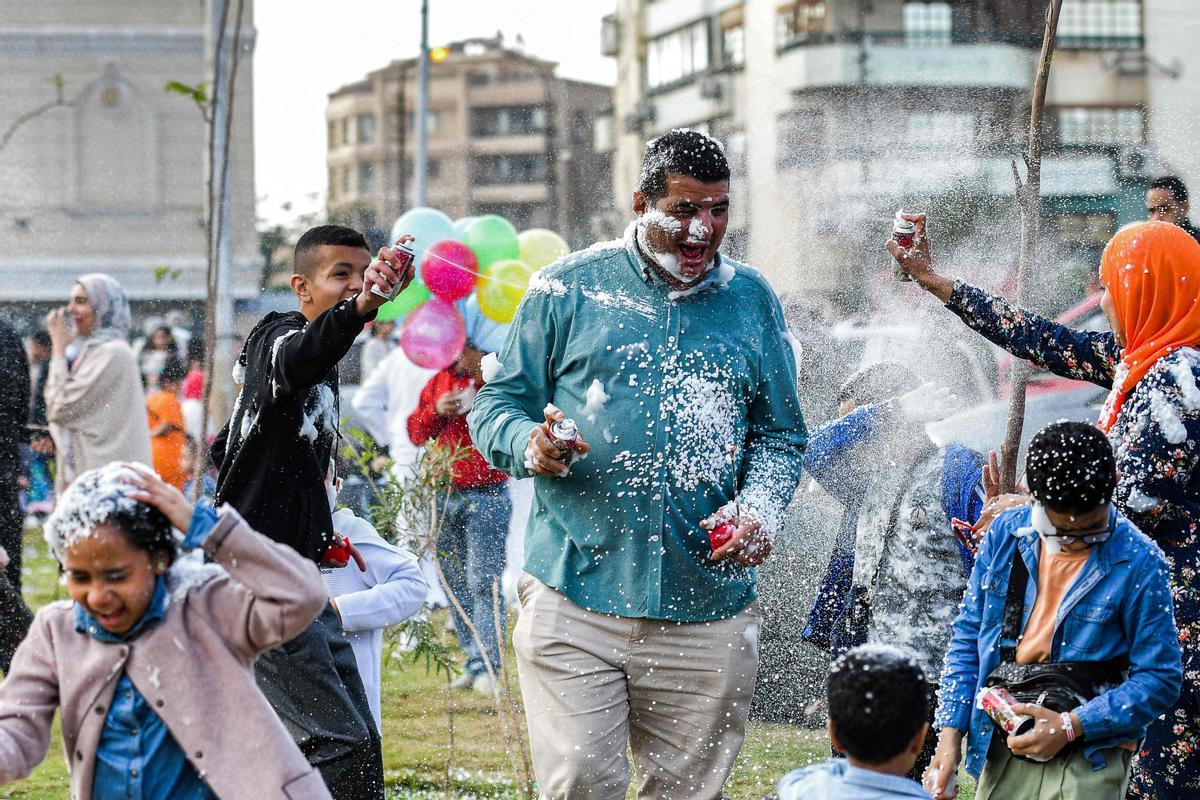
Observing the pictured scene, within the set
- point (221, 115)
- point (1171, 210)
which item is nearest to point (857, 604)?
point (1171, 210)

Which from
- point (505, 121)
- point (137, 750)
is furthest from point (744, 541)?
point (505, 121)

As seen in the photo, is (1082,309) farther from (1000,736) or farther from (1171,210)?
(1000,736)

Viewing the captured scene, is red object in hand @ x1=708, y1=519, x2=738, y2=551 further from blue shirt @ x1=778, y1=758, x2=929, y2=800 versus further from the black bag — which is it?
blue shirt @ x1=778, y1=758, x2=929, y2=800

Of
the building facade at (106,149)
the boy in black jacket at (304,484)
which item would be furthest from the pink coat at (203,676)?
the building facade at (106,149)

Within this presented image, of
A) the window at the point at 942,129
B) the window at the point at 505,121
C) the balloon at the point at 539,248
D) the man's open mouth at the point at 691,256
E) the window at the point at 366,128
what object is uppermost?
the window at the point at 505,121

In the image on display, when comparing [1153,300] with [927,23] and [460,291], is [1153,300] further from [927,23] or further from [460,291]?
[927,23]

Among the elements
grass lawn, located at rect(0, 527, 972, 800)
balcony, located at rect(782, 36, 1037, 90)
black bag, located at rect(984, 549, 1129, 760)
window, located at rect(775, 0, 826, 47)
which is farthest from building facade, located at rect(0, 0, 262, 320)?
black bag, located at rect(984, 549, 1129, 760)

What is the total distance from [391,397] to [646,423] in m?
5.01

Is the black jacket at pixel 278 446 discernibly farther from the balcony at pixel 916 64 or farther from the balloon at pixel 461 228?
the balcony at pixel 916 64

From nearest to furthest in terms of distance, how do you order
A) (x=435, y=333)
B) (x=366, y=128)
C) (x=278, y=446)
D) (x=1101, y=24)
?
(x=278, y=446) < (x=435, y=333) < (x=1101, y=24) < (x=366, y=128)

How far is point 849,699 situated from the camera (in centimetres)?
282

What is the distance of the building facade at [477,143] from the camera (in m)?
24.5

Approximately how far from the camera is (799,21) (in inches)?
578

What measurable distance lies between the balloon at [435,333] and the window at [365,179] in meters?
21.0
